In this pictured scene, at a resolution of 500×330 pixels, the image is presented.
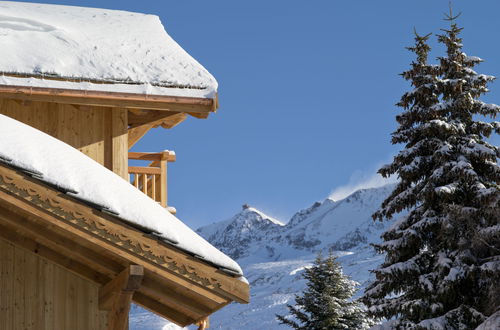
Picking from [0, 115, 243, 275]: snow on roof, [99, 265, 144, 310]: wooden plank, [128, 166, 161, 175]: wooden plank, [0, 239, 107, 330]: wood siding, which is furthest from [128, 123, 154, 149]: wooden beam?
[0, 115, 243, 275]: snow on roof

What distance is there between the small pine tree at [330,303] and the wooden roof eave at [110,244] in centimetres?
1640

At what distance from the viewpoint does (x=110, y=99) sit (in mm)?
11273

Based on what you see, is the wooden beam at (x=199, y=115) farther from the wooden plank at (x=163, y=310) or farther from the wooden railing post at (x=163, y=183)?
the wooden plank at (x=163, y=310)

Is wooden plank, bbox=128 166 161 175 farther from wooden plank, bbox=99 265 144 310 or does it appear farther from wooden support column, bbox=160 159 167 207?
→ wooden plank, bbox=99 265 144 310

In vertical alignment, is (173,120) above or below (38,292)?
above

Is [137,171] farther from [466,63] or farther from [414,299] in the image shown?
[466,63]

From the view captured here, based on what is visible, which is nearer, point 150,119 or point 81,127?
→ point 81,127

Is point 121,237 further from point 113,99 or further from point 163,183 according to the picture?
point 163,183

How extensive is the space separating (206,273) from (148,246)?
0.51 metres

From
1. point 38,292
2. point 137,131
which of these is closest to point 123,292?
point 38,292

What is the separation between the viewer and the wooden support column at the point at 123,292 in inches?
261

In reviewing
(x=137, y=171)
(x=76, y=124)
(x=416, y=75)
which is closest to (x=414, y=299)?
(x=416, y=75)

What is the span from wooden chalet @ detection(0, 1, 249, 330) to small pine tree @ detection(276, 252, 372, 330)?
35.3 ft

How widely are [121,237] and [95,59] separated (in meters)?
6.08
